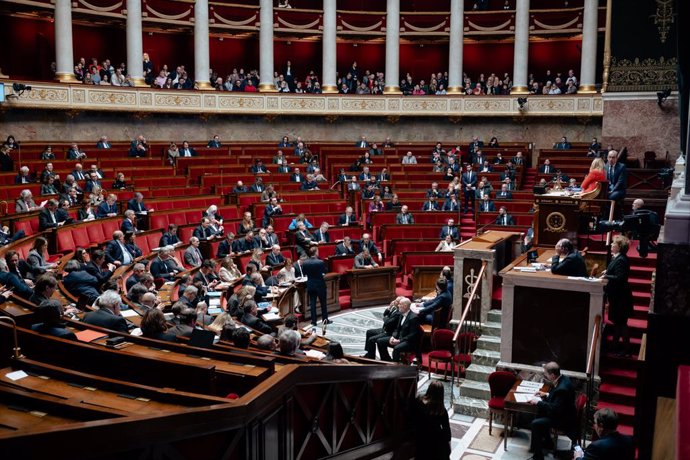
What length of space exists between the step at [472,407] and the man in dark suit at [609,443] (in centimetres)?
328

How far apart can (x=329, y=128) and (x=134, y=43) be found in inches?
277

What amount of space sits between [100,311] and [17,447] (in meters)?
4.00

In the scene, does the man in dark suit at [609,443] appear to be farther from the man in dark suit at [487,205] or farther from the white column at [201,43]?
the white column at [201,43]

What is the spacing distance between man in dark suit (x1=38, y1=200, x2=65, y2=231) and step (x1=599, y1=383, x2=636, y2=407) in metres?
8.98

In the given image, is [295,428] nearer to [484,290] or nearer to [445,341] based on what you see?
[445,341]

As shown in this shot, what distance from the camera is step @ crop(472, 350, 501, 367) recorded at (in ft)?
31.4

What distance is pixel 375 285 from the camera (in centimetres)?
1424

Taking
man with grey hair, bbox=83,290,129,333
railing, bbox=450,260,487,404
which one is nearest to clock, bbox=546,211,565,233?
railing, bbox=450,260,487,404

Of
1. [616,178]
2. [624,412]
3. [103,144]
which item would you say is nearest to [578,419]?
[624,412]

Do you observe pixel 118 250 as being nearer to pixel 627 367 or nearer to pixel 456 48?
pixel 627 367

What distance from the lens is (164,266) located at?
11.0m

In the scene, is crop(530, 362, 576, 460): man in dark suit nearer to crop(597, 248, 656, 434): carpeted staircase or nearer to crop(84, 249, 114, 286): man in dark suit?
crop(597, 248, 656, 434): carpeted staircase

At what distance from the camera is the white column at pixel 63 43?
65.2 ft

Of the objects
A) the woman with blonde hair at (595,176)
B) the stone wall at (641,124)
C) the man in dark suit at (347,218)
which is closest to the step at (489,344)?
the woman with blonde hair at (595,176)
